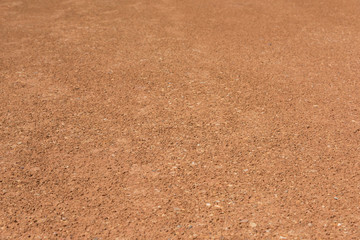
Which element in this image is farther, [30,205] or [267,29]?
[267,29]

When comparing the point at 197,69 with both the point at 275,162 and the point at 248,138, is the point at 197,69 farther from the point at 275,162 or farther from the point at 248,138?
the point at 275,162

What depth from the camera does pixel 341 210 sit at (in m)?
3.49

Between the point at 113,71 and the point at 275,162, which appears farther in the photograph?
the point at 113,71

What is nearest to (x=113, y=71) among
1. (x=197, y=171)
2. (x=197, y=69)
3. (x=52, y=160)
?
(x=197, y=69)

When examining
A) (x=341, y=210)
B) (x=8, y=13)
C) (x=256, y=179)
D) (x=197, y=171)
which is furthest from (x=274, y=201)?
(x=8, y=13)

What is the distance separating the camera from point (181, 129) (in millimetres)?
4688

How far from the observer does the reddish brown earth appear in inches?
137

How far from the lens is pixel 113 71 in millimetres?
6148

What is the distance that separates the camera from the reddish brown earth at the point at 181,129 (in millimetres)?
3480

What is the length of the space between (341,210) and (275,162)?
0.84 metres

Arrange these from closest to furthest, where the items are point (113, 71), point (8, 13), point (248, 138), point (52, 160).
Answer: point (52, 160), point (248, 138), point (113, 71), point (8, 13)

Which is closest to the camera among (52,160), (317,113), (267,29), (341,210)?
(341,210)

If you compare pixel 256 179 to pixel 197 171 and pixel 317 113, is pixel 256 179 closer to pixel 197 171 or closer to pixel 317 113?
pixel 197 171

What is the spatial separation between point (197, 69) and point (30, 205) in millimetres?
3428
